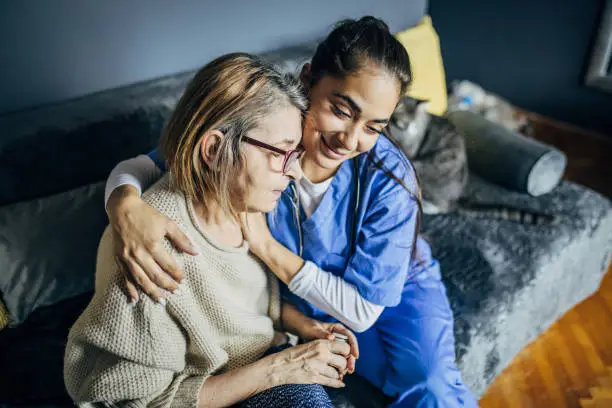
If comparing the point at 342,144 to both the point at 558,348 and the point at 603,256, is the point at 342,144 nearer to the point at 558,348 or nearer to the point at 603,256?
the point at 558,348

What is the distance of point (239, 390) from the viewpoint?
107 cm

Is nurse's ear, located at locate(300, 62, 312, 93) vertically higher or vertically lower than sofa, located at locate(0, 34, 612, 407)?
higher

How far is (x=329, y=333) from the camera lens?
1.21 m

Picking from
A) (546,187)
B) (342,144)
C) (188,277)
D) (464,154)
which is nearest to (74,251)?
(188,277)

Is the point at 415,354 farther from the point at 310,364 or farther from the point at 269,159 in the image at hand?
the point at 269,159

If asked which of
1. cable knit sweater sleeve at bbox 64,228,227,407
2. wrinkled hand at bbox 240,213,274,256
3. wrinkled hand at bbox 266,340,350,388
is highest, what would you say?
wrinkled hand at bbox 240,213,274,256

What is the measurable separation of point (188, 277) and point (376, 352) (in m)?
0.64

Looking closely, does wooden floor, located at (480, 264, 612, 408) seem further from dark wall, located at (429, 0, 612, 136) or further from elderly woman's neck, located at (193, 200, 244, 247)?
dark wall, located at (429, 0, 612, 136)

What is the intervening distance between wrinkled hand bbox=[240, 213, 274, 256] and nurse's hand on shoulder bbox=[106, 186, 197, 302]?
6.9 inches

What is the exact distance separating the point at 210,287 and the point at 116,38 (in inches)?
49.3

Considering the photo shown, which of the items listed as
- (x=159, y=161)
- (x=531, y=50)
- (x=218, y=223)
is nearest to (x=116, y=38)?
(x=159, y=161)

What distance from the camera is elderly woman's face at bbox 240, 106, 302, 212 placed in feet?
3.22

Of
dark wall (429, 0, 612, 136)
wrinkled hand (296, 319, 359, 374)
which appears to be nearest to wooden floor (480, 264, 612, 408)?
wrinkled hand (296, 319, 359, 374)

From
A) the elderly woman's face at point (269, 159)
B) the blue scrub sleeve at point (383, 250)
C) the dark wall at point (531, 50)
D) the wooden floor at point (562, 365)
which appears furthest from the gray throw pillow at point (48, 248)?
the dark wall at point (531, 50)
